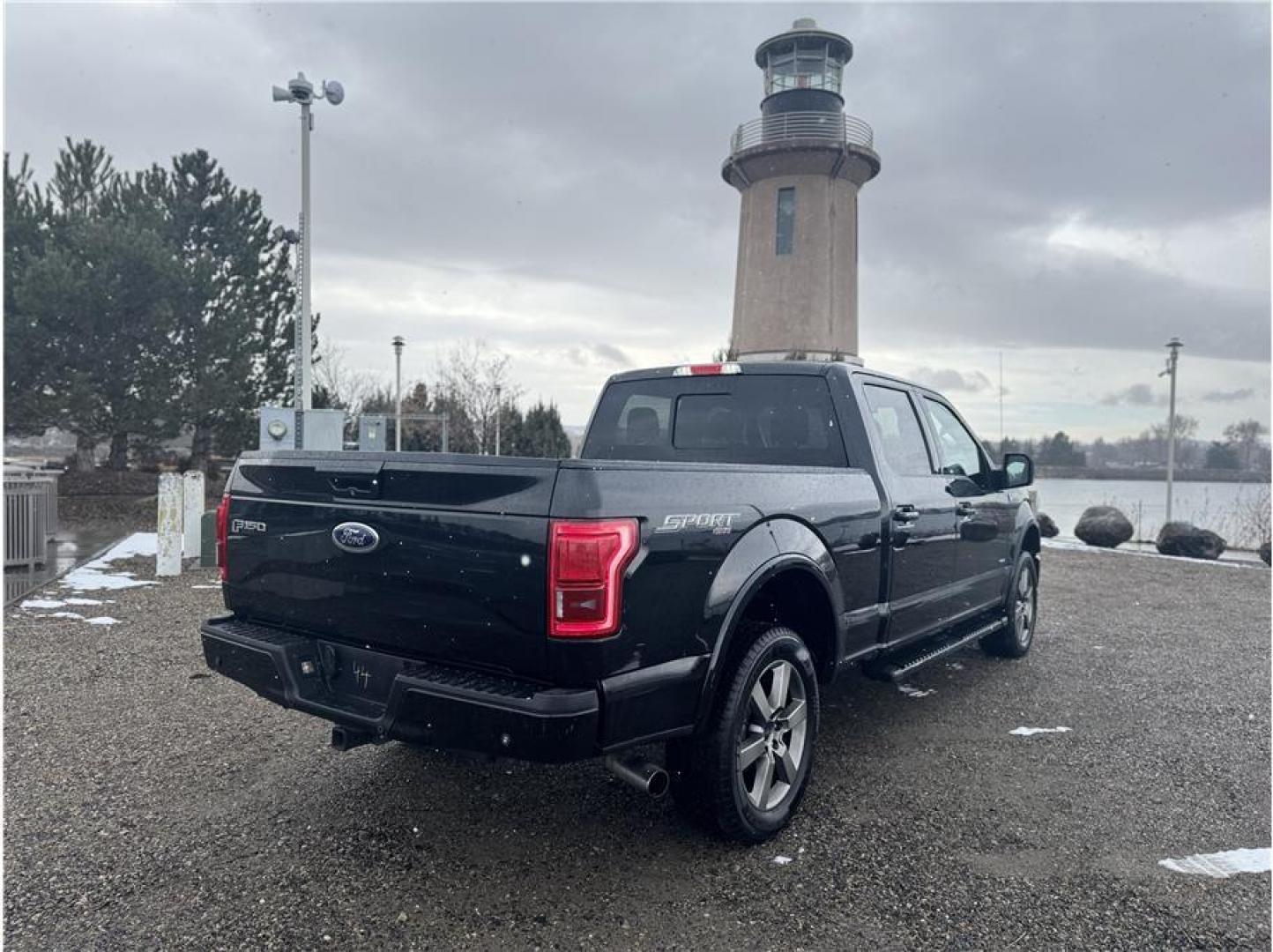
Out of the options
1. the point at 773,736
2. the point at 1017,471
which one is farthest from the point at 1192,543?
the point at 773,736

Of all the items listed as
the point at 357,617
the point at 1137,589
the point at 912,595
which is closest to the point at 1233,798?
the point at 912,595

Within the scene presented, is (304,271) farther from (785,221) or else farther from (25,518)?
(785,221)

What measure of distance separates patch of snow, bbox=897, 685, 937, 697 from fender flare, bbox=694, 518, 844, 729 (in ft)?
6.74

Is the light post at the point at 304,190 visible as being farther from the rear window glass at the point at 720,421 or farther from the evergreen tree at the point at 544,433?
the evergreen tree at the point at 544,433

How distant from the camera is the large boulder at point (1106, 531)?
15359 mm

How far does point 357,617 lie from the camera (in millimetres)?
3033

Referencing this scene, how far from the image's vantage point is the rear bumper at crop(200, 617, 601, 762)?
2.58m

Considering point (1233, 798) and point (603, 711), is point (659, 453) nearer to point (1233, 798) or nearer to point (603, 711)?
point (603, 711)

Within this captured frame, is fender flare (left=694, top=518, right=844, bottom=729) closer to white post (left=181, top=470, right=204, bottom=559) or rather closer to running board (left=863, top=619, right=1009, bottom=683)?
running board (left=863, top=619, right=1009, bottom=683)

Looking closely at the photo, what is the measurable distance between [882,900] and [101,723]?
4112 mm

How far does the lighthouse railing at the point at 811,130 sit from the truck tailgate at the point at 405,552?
1164 inches

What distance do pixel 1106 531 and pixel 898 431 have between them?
12.8 metres

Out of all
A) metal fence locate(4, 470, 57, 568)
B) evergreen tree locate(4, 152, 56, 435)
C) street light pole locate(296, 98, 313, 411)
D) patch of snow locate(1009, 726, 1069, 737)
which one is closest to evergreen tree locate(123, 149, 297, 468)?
evergreen tree locate(4, 152, 56, 435)

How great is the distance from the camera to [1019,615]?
640 cm
